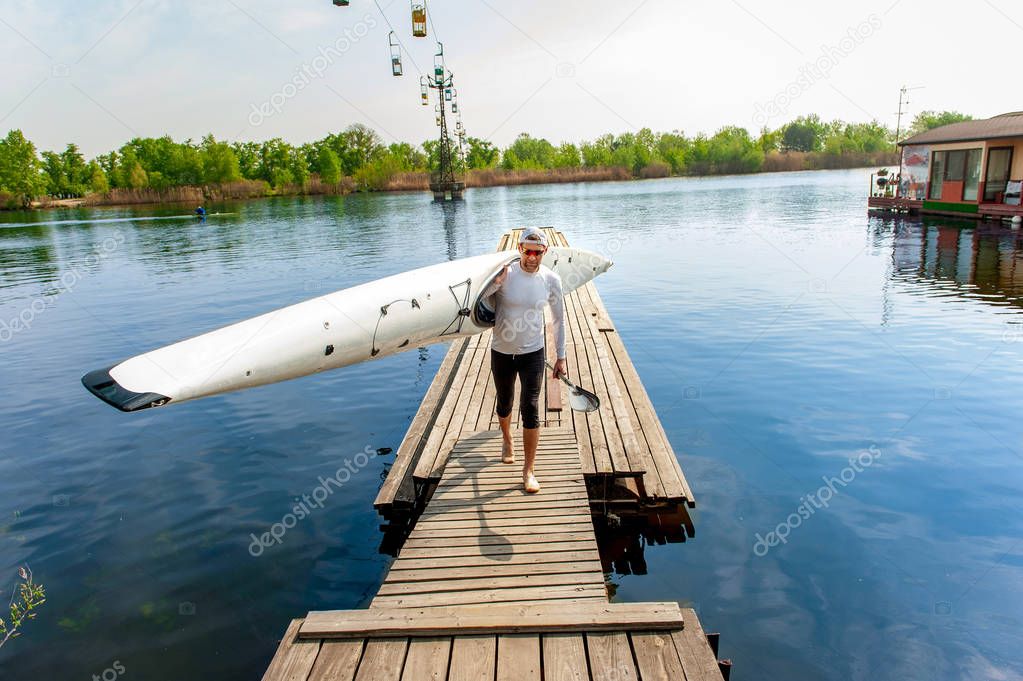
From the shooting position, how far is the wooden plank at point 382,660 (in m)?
3.51

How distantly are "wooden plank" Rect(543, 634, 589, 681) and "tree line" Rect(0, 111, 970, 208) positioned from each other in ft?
314

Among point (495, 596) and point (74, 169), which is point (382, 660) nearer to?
point (495, 596)

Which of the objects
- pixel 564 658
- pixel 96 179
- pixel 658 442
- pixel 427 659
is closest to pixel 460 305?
pixel 658 442

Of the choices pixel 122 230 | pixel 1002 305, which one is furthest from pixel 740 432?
pixel 122 230

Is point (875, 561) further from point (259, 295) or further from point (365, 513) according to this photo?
point (259, 295)

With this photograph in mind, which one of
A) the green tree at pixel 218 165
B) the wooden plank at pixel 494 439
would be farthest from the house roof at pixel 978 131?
the green tree at pixel 218 165

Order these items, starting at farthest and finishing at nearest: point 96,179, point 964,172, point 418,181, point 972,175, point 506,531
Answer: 1. point 418,181
2. point 96,179
3. point 964,172
4. point 972,175
5. point 506,531

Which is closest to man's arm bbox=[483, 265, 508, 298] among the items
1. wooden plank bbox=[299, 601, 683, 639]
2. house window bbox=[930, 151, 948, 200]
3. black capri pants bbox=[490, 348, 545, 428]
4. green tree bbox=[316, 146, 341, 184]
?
black capri pants bbox=[490, 348, 545, 428]

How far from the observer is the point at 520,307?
5.62 metres

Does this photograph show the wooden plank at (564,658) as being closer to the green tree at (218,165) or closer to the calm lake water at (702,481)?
the calm lake water at (702,481)

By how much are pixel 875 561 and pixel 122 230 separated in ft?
181

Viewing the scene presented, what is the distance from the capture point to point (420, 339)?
22.7ft

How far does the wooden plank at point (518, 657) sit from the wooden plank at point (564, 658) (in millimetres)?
58

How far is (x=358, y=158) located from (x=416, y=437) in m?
141
